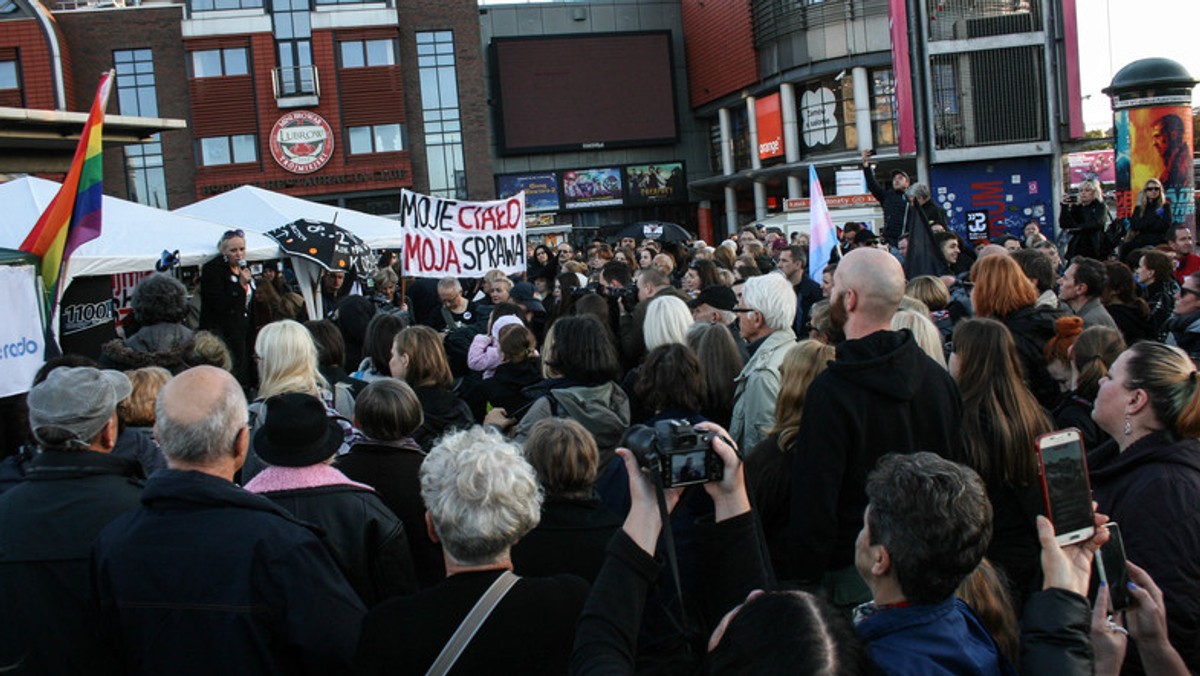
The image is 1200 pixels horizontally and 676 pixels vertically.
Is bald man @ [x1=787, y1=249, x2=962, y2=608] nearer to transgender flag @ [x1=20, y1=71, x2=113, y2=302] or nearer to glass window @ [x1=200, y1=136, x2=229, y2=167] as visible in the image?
transgender flag @ [x1=20, y1=71, x2=113, y2=302]

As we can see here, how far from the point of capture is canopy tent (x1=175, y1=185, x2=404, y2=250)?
14.5 metres

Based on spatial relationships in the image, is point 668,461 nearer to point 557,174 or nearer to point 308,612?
point 308,612

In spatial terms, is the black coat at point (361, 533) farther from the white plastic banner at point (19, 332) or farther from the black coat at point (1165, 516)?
the white plastic banner at point (19, 332)

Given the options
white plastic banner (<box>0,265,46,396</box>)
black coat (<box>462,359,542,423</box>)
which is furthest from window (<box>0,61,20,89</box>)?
black coat (<box>462,359,542,423</box>)

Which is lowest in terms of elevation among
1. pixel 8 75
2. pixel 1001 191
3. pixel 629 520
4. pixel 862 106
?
pixel 629 520

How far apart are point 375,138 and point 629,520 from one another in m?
43.6

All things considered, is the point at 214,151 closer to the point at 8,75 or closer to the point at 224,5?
the point at 224,5

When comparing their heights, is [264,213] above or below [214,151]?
below

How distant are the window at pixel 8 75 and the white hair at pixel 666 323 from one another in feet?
137

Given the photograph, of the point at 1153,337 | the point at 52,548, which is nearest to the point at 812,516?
the point at 52,548

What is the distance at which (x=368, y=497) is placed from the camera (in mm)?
3678

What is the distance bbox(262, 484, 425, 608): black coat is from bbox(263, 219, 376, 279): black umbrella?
352 inches

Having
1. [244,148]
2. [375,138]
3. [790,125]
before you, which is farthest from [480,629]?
[244,148]

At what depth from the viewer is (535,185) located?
47.8m
